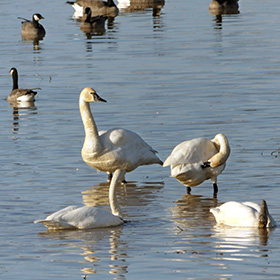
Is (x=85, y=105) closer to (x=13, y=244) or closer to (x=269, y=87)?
(x=13, y=244)

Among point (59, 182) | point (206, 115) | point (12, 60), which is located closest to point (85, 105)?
point (59, 182)

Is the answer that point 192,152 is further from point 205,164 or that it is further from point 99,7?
point 99,7

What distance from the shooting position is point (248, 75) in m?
24.0

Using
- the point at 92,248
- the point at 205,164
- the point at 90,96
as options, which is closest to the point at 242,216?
the point at 92,248

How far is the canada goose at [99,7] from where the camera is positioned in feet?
148

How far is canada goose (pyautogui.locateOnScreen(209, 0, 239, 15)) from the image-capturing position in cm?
4294

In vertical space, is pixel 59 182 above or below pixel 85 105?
below

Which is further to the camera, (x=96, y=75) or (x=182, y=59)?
(x=182, y=59)

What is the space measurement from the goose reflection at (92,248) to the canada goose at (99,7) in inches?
1368

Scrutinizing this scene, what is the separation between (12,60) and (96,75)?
5350 millimetres

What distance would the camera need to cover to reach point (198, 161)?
13102 mm

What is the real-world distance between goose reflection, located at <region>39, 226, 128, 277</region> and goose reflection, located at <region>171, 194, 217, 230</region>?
0.91 meters

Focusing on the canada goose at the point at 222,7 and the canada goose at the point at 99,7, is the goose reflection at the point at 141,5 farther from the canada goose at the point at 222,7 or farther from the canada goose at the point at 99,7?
the canada goose at the point at 222,7

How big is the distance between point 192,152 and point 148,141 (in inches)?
143
